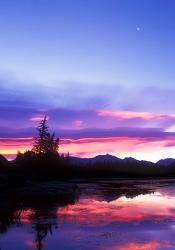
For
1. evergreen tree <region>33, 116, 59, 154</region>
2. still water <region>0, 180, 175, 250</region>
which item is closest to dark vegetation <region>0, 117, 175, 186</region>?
evergreen tree <region>33, 116, 59, 154</region>

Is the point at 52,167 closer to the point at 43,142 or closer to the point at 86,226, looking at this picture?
the point at 43,142

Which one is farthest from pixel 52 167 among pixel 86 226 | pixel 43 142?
pixel 86 226

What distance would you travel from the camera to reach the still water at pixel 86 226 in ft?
61.0

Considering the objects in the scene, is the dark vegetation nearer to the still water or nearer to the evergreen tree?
the evergreen tree

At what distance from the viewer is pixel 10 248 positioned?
17344mm

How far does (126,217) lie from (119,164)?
11355 centimetres

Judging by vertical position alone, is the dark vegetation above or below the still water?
above

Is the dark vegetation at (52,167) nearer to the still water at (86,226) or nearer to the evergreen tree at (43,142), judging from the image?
the evergreen tree at (43,142)

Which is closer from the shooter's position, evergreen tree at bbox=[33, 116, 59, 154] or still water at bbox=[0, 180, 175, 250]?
still water at bbox=[0, 180, 175, 250]

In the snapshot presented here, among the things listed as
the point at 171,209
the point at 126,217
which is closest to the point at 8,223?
the point at 126,217

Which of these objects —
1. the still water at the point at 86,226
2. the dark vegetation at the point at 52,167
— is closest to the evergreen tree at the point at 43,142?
the dark vegetation at the point at 52,167

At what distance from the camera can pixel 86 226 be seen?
2338 cm

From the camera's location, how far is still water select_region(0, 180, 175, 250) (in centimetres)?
1859

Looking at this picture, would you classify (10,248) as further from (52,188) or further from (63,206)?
(52,188)
